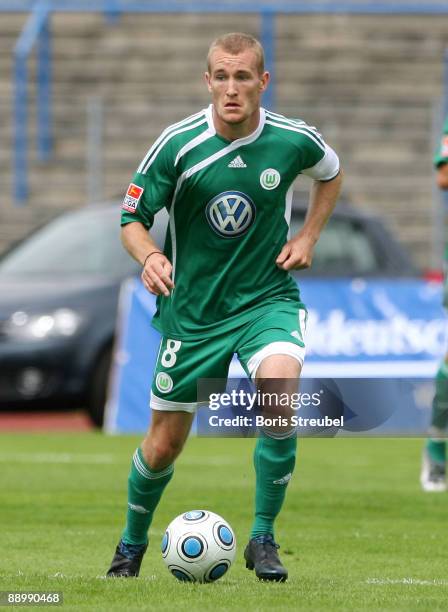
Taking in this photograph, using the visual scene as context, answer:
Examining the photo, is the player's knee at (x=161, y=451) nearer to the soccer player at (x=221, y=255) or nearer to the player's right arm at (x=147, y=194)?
the soccer player at (x=221, y=255)

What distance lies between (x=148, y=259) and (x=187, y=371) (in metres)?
0.47

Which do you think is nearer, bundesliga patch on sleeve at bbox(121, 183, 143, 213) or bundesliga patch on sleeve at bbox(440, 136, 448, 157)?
bundesliga patch on sleeve at bbox(121, 183, 143, 213)

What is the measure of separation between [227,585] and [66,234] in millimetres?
9241

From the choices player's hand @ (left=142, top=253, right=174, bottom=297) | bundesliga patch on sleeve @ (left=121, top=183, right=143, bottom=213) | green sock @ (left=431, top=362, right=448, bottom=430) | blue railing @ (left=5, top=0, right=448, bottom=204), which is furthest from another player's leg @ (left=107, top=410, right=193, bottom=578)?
blue railing @ (left=5, top=0, right=448, bottom=204)

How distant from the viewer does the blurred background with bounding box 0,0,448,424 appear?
760 inches

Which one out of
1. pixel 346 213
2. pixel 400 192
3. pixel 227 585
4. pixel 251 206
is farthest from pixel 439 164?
pixel 400 192

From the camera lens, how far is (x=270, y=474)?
601 cm

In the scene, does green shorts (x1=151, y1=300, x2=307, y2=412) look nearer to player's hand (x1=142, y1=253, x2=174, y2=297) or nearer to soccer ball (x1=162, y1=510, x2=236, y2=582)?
player's hand (x1=142, y1=253, x2=174, y2=297)

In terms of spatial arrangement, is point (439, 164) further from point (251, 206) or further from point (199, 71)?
point (199, 71)

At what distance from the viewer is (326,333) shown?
14234 millimetres

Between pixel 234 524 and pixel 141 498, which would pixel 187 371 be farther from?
pixel 234 524

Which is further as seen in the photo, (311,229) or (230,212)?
(311,229)

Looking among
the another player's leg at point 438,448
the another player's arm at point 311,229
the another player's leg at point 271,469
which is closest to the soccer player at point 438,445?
the another player's leg at point 438,448

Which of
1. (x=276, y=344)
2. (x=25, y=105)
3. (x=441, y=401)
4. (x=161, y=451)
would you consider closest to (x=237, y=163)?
(x=276, y=344)
